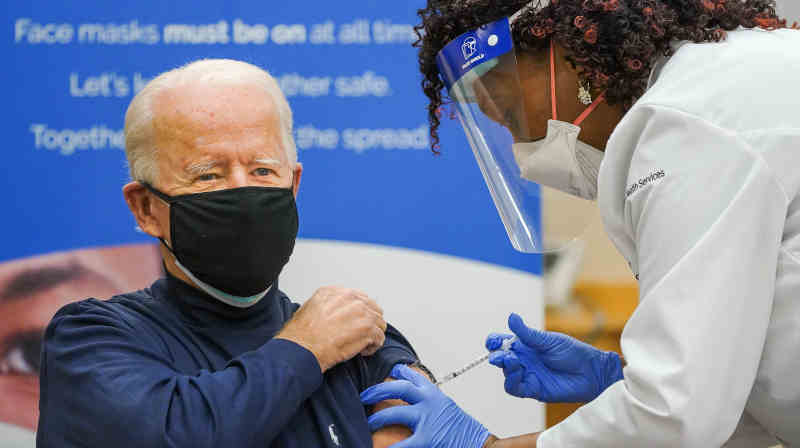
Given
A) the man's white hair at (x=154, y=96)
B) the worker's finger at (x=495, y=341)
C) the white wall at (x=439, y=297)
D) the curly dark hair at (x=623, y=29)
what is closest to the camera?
the curly dark hair at (x=623, y=29)

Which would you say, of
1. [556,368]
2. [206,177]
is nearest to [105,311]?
[206,177]

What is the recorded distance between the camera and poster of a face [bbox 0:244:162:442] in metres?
2.33

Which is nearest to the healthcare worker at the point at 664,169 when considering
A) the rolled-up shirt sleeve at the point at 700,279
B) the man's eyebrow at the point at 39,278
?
the rolled-up shirt sleeve at the point at 700,279

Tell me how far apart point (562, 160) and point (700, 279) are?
50 centimetres

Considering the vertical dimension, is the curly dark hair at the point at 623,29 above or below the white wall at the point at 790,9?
above

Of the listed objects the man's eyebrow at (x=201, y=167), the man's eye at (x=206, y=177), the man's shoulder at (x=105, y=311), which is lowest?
the man's shoulder at (x=105, y=311)

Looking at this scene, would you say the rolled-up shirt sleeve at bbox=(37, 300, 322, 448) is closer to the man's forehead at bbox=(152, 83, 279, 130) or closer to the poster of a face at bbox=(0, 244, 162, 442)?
the man's forehead at bbox=(152, 83, 279, 130)

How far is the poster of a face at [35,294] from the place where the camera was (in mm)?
2334

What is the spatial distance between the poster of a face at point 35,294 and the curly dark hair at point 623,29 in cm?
141

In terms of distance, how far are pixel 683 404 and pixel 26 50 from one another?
7.05 feet

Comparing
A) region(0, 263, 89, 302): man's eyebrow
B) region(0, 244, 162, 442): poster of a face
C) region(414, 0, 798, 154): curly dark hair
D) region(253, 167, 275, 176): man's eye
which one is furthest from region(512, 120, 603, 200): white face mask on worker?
region(0, 263, 89, 302): man's eyebrow

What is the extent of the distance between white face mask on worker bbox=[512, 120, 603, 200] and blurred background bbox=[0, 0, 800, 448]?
728 mm

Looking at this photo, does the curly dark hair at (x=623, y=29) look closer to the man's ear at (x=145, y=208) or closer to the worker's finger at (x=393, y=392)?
the worker's finger at (x=393, y=392)

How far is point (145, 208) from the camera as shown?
1.62 metres
